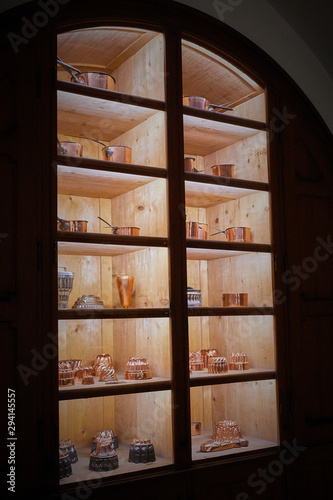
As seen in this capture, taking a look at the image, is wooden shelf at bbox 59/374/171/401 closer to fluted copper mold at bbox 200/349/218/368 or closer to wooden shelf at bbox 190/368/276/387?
wooden shelf at bbox 190/368/276/387

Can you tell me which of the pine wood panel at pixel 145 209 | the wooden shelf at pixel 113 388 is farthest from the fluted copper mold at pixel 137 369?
the pine wood panel at pixel 145 209

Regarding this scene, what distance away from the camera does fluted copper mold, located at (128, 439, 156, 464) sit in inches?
102

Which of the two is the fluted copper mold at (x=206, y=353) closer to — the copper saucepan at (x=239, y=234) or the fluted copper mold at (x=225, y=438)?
the fluted copper mold at (x=225, y=438)

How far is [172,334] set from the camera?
2689 mm

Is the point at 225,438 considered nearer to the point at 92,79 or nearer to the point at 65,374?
the point at 65,374

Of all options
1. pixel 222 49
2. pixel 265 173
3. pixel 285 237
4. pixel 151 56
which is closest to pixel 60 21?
pixel 151 56

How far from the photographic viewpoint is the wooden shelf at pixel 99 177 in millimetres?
2600

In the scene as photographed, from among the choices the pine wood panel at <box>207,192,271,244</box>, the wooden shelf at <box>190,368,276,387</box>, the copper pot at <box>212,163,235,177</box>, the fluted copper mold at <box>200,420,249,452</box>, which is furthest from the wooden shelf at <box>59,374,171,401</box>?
the copper pot at <box>212,163,235,177</box>

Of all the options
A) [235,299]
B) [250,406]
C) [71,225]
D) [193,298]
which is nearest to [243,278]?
[235,299]

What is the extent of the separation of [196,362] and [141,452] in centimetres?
63

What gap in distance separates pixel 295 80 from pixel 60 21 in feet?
4.65

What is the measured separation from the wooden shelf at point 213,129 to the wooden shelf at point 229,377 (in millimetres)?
1288

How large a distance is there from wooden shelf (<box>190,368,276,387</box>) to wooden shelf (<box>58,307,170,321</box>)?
0.36 meters

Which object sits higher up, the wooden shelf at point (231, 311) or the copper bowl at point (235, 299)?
the copper bowl at point (235, 299)
